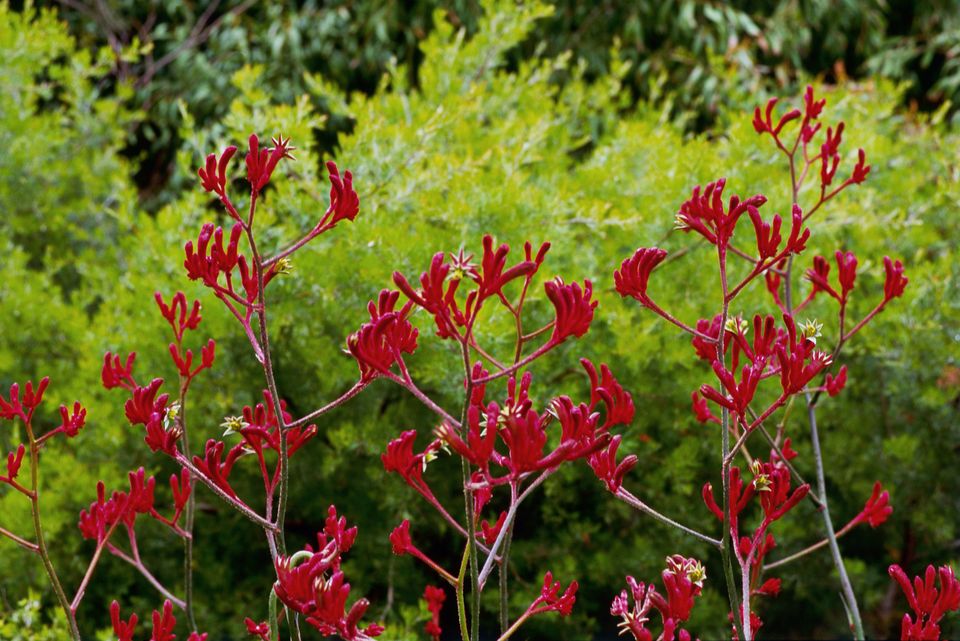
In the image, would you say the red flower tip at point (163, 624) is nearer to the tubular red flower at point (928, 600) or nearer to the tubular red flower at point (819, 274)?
the tubular red flower at point (928, 600)

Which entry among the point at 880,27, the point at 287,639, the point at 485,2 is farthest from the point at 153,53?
the point at 287,639

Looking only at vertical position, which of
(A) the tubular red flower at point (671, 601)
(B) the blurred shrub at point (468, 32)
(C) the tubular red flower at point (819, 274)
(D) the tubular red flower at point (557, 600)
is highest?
(C) the tubular red flower at point (819, 274)

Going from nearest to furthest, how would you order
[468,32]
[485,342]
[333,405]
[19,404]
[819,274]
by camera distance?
[333,405] < [19,404] < [819,274] < [485,342] < [468,32]

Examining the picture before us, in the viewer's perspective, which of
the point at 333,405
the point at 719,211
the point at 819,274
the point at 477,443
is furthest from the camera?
the point at 819,274

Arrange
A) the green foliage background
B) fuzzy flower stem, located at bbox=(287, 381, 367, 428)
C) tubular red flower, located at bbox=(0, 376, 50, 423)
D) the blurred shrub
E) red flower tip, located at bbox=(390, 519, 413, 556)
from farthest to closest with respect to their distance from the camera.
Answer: the blurred shrub
the green foliage background
tubular red flower, located at bbox=(0, 376, 50, 423)
red flower tip, located at bbox=(390, 519, 413, 556)
fuzzy flower stem, located at bbox=(287, 381, 367, 428)

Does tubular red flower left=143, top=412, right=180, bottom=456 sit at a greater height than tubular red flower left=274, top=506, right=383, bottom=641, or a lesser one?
greater

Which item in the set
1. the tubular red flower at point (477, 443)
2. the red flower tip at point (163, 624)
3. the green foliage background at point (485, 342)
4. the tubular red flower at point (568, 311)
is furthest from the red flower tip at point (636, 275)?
the green foliage background at point (485, 342)

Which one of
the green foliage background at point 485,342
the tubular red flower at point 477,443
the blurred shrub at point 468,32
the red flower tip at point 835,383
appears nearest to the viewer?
the tubular red flower at point 477,443

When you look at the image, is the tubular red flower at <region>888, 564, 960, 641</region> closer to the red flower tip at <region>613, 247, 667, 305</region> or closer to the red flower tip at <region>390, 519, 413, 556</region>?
the red flower tip at <region>613, 247, 667, 305</region>

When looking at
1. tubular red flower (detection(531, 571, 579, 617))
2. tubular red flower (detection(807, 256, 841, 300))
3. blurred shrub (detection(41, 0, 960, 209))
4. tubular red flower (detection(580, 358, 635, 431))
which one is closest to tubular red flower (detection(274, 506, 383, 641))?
tubular red flower (detection(531, 571, 579, 617))

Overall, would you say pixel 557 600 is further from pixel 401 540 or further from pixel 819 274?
pixel 819 274

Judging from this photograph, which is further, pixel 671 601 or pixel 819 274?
pixel 819 274

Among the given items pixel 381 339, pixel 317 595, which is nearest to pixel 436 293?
pixel 381 339

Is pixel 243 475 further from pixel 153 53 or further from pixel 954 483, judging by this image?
pixel 153 53
